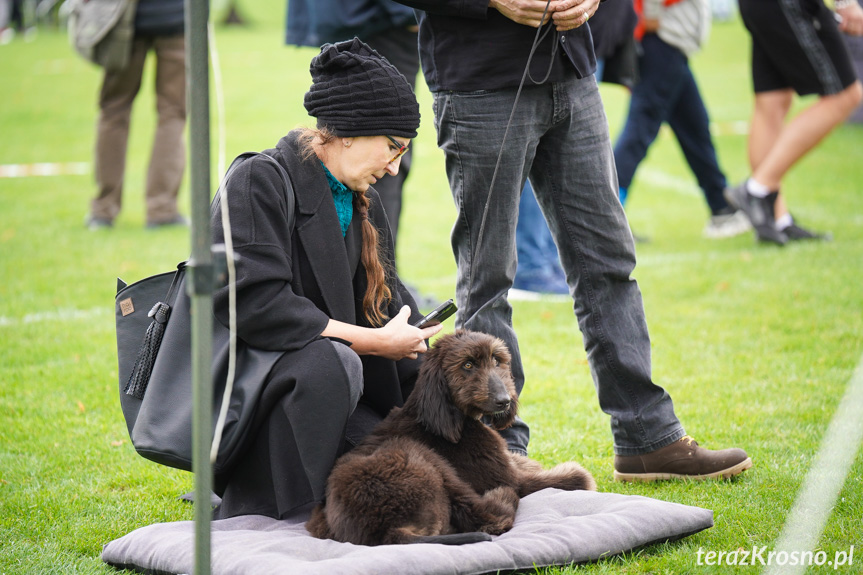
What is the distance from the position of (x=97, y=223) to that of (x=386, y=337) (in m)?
5.94

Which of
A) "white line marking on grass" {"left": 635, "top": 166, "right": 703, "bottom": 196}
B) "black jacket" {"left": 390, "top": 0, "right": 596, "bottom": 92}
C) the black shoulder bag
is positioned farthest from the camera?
"white line marking on grass" {"left": 635, "top": 166, "right": 703, "bottom": 196}

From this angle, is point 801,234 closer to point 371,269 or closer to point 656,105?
point 656,105

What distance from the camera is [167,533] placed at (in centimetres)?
282

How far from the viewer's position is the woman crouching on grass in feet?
9.20

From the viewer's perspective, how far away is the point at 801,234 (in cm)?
702

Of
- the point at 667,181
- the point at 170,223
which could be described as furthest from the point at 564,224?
the point at 667,181

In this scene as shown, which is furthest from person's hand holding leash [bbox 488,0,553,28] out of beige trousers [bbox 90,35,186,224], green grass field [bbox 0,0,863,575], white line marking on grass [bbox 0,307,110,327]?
beige trousers [bbox 90,35,186,224]

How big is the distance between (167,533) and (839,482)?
2227 mm

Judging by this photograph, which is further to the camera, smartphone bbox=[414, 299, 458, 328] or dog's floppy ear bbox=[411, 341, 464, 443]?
smartphone bbox=[414, 299, 458, 328]

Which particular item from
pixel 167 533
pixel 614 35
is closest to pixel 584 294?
pixel 167 533

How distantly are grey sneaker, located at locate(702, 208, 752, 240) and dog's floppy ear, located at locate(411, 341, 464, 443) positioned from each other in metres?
5.16

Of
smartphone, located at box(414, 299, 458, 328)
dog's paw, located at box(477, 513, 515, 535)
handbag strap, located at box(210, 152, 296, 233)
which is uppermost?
handbag strap, located at box(210, 152, 296, 233)

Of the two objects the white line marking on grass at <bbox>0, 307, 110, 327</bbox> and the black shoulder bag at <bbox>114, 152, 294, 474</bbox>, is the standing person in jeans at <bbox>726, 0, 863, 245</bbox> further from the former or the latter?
the black shoulder bag at <bbox>114, 152, 294, 474</bbox>

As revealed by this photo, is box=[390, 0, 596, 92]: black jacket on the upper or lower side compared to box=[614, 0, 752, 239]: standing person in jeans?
upper
